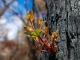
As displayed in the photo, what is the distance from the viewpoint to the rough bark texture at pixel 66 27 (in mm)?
721

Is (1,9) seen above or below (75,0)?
above

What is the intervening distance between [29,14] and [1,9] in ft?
23.3

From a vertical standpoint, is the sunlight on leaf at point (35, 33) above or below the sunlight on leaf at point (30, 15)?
below

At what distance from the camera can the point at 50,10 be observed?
84 centimetres

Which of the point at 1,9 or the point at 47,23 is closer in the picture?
the point at 47,23


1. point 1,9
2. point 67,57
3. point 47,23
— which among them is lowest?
point 67,57

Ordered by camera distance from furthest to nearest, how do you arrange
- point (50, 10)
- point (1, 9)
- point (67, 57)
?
point (1, 9)
point (50, 10)
point (67, 57)

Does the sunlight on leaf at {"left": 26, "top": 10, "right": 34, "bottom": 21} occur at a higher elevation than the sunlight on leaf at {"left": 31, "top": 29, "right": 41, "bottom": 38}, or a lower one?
higher

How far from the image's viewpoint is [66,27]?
2.48ft

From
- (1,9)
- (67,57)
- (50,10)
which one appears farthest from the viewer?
(1,9)

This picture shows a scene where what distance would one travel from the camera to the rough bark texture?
721 millimetres

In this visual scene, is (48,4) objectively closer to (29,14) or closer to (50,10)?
(50,10)

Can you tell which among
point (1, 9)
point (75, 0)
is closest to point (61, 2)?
point (75, 0)

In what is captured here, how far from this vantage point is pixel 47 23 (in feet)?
2.82
